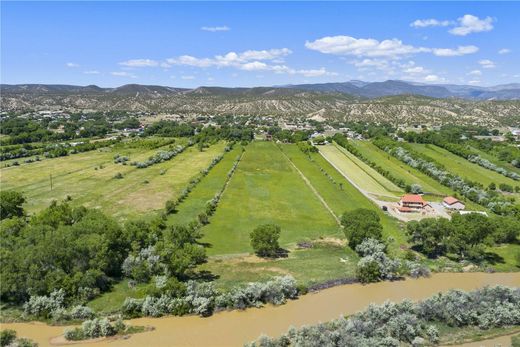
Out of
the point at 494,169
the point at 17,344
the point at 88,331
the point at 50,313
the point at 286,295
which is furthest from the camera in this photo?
the point at 494,169

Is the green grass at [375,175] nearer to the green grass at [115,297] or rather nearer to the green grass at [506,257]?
the green grass at [506,257]

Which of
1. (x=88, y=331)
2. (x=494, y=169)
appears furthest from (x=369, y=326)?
(x=494, y=169)

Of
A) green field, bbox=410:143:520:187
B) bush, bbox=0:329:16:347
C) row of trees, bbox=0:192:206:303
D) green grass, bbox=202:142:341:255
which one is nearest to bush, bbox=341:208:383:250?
green grass, bbox=202:142:341:255

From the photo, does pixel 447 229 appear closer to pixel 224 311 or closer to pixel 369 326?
pixel 369 326

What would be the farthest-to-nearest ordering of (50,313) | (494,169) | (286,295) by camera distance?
(494,169) → (286,295) → (50,313)

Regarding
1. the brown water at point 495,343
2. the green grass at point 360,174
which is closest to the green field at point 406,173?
the green grass at point 360,174

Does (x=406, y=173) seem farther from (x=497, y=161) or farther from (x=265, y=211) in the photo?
(x=265, y=211)

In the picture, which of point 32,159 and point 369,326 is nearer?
point 369,326
